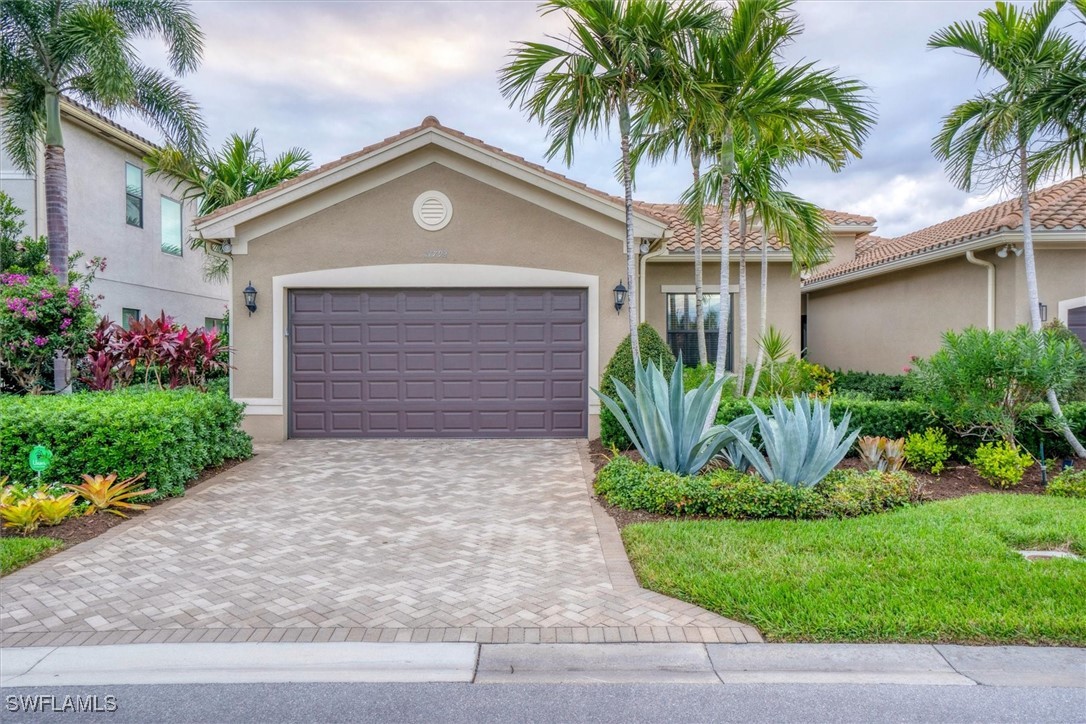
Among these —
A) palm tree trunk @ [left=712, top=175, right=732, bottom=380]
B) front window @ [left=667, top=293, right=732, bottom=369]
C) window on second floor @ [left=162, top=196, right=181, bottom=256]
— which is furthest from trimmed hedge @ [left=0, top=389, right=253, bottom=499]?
window on second floor @ [left=162, top=196, right=181, bottom=256]

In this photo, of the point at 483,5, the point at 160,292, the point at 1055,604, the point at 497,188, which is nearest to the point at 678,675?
the point at 1055,604

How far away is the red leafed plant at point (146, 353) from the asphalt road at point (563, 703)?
24.0 feet

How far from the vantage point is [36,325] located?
9.70m

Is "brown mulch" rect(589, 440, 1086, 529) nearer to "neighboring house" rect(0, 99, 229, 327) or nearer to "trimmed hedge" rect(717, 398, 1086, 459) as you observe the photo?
"trimmed hedge" rect(717, 398, 1086, 459)

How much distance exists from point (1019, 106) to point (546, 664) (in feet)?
29.4

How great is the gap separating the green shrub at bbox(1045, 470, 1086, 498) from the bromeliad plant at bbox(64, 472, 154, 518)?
398 inches

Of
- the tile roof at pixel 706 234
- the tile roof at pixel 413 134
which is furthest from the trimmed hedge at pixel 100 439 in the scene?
the tile roof at pixel 706 234

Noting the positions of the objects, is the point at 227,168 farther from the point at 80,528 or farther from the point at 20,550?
the point at 20,550

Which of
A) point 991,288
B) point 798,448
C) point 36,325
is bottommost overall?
point 798,448

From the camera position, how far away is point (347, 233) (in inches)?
422

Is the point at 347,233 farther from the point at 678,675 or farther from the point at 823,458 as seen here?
the point at 678,675

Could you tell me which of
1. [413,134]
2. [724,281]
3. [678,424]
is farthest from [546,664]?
[413,134]

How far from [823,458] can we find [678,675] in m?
3.84

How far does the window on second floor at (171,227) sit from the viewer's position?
1714 centimetres
